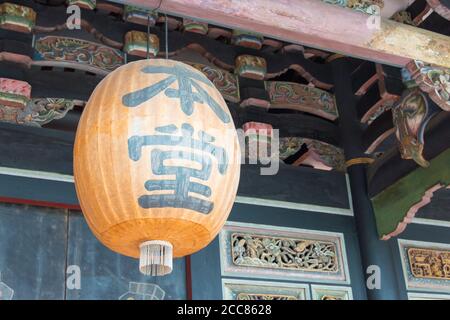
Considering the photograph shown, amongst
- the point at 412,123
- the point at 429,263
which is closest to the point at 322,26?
the point at 412,123

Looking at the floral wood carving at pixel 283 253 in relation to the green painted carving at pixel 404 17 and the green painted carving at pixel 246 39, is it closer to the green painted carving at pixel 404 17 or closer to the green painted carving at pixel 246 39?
the green painted carving at pixel 246 39

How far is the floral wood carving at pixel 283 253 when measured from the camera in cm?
458

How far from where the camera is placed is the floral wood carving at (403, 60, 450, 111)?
3789 mm

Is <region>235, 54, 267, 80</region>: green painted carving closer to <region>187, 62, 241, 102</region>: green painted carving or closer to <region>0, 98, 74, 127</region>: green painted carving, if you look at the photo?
<region>187, 62, 241, 102</region>: green painted carving

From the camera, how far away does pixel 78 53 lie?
448cm

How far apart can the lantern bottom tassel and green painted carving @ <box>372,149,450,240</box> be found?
231cm

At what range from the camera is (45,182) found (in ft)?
14.0

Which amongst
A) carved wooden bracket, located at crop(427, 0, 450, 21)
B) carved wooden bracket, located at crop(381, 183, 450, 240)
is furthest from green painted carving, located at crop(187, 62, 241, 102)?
carved wooden bracket, located at crop(427, 0, 450, 21)

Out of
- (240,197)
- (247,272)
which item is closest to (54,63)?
(240,197)

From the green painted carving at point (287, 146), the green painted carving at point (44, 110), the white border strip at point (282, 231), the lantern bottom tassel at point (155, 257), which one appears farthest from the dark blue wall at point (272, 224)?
the lantern bottom tassel at point (155, 257)

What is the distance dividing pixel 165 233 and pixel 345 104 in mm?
2753

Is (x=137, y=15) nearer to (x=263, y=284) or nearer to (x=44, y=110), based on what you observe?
(x=44, y=110)

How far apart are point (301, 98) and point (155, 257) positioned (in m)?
2.63

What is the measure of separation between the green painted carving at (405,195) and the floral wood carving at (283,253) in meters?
0.38
